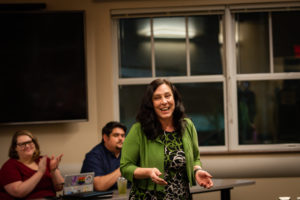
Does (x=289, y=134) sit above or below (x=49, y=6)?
below

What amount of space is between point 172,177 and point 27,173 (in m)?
1.56

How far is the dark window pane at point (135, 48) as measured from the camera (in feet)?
14.3

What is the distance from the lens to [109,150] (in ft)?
10.8

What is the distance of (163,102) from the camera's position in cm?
194

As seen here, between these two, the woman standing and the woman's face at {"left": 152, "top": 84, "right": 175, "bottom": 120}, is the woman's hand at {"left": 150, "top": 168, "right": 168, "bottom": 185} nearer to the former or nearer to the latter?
the woman standing

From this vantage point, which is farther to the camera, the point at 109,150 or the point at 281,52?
the point at 281,52

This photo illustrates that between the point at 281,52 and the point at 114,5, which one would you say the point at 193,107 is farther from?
the point at 114,5

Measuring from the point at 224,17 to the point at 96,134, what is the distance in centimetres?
188

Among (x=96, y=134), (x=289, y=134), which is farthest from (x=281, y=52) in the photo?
(x=96, y=134)

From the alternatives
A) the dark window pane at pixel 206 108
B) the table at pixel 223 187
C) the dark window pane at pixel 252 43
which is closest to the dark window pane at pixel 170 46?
the dark window pane at pixel 206 108

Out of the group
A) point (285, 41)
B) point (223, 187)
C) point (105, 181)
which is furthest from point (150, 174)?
point (285, 41)

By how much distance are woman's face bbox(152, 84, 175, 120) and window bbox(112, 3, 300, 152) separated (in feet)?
7.68

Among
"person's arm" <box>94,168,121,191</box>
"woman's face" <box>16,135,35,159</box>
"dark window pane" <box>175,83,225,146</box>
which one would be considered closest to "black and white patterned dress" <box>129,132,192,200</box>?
"person's arm" <box>94,168,121,191</box>

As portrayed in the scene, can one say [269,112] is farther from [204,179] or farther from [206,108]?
[204,179]
